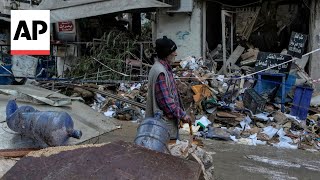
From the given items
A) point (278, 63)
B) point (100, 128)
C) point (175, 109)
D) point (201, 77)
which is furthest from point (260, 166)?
point (278, 63)

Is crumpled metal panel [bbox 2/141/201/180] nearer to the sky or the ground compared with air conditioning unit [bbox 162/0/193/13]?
nearer to the ground

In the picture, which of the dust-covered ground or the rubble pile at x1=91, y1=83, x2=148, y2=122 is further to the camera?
the rubble pile at x1=91, y1=83, x2=148, y2=122

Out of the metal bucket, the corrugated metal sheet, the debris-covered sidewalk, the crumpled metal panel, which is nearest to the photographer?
the crumpled metal panel

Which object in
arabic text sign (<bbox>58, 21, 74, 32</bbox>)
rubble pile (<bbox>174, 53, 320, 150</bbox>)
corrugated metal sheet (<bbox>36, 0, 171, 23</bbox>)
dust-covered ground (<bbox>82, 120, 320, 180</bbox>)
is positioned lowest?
dust-covered ground (<bbox>82, 120, 320, 180</bbox>)

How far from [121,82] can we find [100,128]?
324 cm

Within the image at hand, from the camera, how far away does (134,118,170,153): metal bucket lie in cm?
335

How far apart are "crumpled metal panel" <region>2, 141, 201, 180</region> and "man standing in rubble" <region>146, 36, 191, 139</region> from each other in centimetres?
69

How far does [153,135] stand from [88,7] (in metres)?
7.94

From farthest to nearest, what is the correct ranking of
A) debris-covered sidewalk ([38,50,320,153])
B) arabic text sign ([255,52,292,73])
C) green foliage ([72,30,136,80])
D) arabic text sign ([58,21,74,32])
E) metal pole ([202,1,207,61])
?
1. arabic text sign ([58,21,74,32])
2. green foliage ([72,30,136,80])
3. metal pole ([202,1,207,61])
4. arabic text sign ([255,52,292,73])
5. debris-covered sidewalk ([38,50,320,153])

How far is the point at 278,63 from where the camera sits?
9617mm

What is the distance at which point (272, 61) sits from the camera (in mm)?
9719
